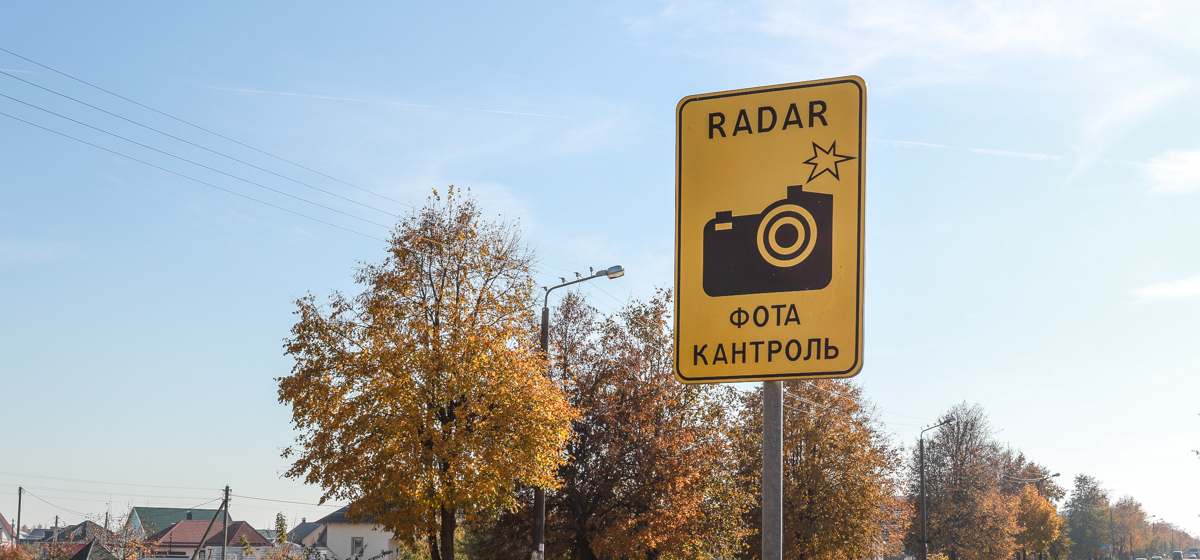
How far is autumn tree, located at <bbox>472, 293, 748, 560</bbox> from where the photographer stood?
29.1m

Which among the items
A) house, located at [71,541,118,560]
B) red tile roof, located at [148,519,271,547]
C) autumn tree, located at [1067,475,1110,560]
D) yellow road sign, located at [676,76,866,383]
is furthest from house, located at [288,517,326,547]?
yellow road sign, located at [676,76,866,383]

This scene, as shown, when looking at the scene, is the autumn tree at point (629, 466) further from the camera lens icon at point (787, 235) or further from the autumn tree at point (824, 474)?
the camera lens icon at point (787, 235)

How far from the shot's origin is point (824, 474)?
113ft

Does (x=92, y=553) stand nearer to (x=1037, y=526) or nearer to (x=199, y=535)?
(x=1037, y=526)

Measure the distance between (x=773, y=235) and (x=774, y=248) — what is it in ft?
0.17

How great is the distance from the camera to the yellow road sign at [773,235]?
3537 millimetres

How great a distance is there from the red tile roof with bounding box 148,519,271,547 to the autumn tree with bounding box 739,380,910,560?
65.4 m

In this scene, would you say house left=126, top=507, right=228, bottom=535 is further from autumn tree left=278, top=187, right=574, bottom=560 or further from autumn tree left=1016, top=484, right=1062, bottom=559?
autumn tree left=278, top=187, right=574, bottom=560

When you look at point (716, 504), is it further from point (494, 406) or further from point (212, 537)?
point (212, 537)

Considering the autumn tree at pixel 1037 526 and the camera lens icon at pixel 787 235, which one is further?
the autumn tree at pixel 1037 526

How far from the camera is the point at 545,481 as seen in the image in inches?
940

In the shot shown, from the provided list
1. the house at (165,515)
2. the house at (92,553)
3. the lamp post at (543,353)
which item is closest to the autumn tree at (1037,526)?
the lamp post at (543,353)

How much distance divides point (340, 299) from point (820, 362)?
2288 cm

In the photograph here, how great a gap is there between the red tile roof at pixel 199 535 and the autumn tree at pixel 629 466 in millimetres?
65623
